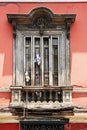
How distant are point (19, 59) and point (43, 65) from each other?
0.75 m

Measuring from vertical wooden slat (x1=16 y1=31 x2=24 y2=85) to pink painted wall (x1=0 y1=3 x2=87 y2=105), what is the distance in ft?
0.69

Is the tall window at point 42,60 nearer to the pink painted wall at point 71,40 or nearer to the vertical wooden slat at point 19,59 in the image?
the vertical wooden slat at point 19,59

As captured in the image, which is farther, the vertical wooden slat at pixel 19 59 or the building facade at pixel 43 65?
the vertical wooden slat at pixel 19 59

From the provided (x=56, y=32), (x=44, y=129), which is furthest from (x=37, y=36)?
(x=44, y=129)

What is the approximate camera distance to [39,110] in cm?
1505

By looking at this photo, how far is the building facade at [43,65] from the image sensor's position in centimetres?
1508

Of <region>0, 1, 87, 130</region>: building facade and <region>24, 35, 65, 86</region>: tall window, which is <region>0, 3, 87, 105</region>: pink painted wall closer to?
<region>0, 1, 87, 130</region>: building facade

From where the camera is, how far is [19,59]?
1549cm

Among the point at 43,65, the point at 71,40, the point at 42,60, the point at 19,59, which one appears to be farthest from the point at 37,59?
the point at 71,40

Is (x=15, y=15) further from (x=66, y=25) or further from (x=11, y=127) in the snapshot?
(x=11, y=127)

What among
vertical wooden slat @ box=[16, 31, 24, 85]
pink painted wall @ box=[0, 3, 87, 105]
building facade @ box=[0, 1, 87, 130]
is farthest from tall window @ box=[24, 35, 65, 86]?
pink painted wall @ box=[0, 3, 87, 105]

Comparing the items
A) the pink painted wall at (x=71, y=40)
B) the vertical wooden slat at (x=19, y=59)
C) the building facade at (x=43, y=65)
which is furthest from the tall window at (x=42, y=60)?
the pink painted wall at (x=71, y=40)

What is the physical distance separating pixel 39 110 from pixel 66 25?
8.82 ft

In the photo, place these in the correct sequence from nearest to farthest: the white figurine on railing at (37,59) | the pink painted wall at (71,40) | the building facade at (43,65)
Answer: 1. the building facade at (43,65)
2. the pink painted wall at (71,40)
3. the white figurine on railing at (37,59)
